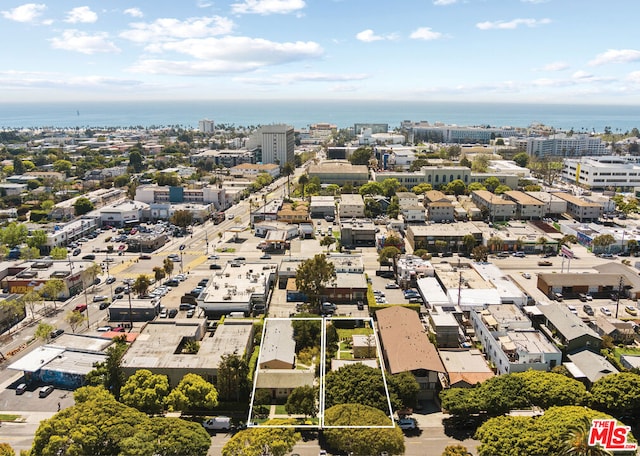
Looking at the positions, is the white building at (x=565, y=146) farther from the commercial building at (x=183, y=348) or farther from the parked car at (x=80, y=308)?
the parked car at (x=80, y=308)

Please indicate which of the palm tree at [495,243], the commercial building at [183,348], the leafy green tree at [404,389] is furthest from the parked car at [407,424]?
the palm tree at [495,243]

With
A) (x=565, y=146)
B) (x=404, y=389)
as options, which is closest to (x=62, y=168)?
(x=404, y=389)

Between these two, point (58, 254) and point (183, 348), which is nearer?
point (183, 348)

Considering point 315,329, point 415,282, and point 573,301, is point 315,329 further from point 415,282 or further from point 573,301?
point 573,301

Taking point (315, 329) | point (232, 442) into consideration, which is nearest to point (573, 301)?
point (315, 329)

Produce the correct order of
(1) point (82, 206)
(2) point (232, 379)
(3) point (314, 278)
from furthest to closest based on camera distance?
(1) point (82, 206)
(3) point (314, 278)
(2) point (232, 379)

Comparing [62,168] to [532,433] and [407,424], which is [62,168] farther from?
[532,433]
